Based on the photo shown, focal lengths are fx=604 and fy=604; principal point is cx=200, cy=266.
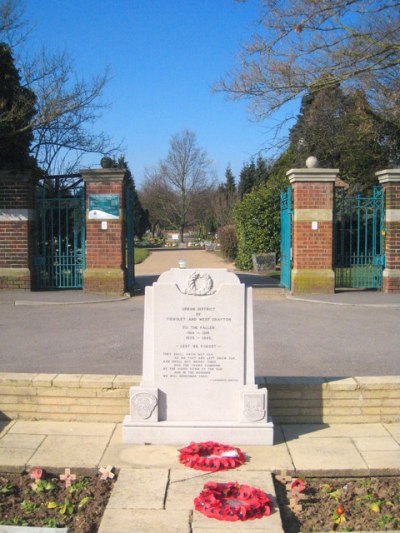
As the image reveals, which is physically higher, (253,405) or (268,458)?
(253,405)

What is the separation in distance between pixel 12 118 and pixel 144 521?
11.7 m

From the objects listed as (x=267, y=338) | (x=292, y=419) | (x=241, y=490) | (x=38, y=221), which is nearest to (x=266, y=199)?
(x=38, y=221)

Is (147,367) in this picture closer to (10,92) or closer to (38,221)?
(38,221)

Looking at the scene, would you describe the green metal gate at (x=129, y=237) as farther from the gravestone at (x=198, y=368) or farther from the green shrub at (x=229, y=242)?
the green shrub at (x=229, y=242)

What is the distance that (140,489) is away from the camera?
161 inches

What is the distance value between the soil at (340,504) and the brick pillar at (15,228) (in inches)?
406

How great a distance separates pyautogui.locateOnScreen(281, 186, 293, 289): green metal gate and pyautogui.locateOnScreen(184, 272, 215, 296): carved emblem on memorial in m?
9.03

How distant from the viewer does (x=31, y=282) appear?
13625 millimetres

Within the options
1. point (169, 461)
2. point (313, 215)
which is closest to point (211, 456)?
point (169, 461)

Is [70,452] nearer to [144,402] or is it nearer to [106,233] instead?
[144,402]

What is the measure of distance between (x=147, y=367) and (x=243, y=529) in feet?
5.59

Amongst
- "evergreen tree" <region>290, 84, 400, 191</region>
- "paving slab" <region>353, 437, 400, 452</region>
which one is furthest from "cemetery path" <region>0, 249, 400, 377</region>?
"evergreen tree" <region>290, 84, 400, 191</region>

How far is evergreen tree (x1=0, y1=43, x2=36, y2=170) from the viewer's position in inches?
540

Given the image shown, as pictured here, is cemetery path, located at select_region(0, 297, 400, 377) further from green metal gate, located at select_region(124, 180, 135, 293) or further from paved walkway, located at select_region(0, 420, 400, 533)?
green metal gate, located at select_region(124, 180, 135, 293)
